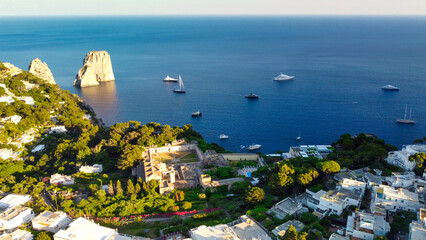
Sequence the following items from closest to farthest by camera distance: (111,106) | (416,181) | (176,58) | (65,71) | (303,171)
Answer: (416,181) < (303,171) < (111,106) < (65,71) < (176,58)

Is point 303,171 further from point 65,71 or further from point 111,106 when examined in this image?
point 65,71

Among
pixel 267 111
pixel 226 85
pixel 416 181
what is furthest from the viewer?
pixel 226 85

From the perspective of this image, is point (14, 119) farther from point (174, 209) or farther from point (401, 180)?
point (401, 180)

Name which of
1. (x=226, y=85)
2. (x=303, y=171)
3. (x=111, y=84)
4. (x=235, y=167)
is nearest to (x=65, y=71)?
(x=111, y=84)

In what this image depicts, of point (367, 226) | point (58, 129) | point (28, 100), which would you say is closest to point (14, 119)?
point (58, 129)

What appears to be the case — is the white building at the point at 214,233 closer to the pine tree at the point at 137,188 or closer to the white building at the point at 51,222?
the pine tree at the point at 137,188

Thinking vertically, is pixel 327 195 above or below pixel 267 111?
above

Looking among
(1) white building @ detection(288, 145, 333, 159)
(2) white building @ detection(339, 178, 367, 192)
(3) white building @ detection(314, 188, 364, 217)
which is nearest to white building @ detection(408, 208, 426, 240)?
(3) white building @ detection(314, 188, 364, 217)
